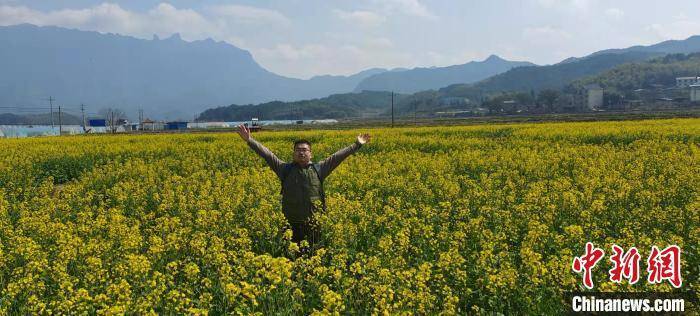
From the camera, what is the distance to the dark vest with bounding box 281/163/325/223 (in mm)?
7230

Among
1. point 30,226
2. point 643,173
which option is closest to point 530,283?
point 30,226

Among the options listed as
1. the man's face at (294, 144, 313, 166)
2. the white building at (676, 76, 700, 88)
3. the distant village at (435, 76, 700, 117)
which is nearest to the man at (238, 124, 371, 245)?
the man's face at (294, 144, 313, 166)

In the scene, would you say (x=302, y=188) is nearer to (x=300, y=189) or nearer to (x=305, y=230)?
(x=300, y=189)

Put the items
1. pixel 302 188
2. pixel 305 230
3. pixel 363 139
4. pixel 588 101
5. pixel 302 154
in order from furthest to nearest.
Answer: pixel 588 101, pixel 363 139, pixel 305 230, pixel 302 188, pixel 302 154

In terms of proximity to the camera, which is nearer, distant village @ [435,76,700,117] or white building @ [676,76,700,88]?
distant village @ [435,76,700,117]

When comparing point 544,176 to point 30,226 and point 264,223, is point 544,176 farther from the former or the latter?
point 30,226

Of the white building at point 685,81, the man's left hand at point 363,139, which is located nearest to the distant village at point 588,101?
the white building at point 685,81

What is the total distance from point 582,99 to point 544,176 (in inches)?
7114

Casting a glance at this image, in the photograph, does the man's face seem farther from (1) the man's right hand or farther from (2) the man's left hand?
(1) the man's right hand

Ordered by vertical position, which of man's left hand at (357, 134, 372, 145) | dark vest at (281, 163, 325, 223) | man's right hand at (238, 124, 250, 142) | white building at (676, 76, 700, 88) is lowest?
dark vest at (281, 163, 325, 223)

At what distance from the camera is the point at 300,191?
7.24m

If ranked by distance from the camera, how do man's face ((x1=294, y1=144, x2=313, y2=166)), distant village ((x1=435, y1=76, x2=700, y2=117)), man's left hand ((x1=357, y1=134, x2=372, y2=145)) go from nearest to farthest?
1. man's face ((x1=294, y1=144, x2=313, y2=166))
2. man's left hand ((x1=357, y1=134, x2=372, y2=145))
3. distant village ((x1=435, y1=76, x2=700, y2=117))

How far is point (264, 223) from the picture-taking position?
808cm

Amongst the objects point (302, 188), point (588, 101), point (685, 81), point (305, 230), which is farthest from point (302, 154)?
point (685, 81)
